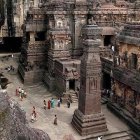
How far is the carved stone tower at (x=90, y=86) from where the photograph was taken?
18.0 meters

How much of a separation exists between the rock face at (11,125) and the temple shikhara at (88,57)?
11534 mm

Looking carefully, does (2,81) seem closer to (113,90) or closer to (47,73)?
(47,73)

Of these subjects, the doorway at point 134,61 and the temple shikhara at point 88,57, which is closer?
the temple shikhara at point 88,57

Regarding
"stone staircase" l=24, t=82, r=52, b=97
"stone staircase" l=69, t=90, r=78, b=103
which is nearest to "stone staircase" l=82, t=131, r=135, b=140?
"stone staircase" l=69, t=90, r=78, b=103

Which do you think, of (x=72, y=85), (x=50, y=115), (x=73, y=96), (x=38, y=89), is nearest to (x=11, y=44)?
(x=38, y=89)

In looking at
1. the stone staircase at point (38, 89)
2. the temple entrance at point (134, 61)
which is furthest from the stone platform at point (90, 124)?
the stone staircase at point (38, 89)

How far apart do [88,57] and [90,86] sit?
1746mm

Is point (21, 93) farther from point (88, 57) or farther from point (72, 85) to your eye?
point (88, 57)

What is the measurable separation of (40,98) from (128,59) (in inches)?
352

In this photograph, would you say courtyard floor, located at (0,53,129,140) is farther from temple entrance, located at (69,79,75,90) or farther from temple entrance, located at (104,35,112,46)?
temple entrance, located at (104,35,112,46)

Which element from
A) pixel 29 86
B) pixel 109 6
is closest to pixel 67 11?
pixel 109 6

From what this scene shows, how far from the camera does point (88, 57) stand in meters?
18.1

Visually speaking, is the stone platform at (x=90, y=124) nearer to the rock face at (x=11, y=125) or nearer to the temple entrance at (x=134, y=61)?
the temple entrance at (x=134, y=61)

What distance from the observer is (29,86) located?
29516 mm
